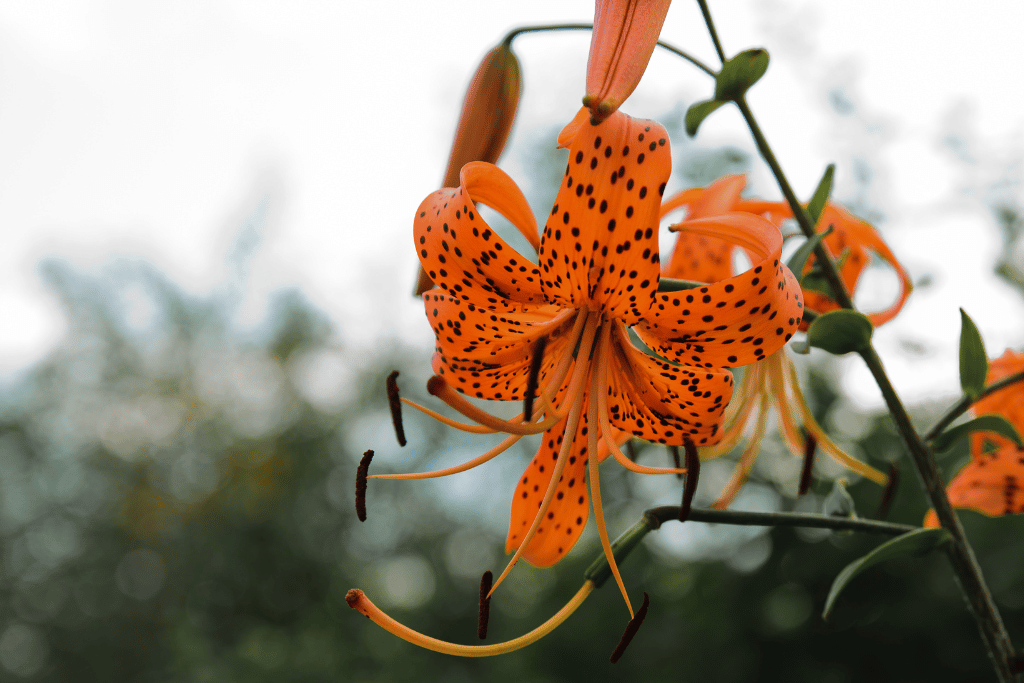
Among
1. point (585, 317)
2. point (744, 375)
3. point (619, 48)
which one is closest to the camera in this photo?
point (619, 48)

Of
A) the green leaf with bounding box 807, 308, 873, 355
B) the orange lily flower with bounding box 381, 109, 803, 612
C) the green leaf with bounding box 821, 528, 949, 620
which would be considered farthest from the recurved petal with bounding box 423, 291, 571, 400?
the green leaf with bounding box 821, 528, 949, 620

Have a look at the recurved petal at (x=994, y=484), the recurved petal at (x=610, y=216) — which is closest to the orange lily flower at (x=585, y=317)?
the recurved petal at (x=610, y=216)

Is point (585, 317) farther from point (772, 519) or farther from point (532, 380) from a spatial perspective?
point (772, 519)

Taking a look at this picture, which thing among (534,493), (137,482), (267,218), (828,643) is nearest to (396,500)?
(137,482)

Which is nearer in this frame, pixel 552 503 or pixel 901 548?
pixel 901 548

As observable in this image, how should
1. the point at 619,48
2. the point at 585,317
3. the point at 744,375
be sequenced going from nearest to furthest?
1. the point at 619,48
2. the point at 585,317
3. the point at 744,375

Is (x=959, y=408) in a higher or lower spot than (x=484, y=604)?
higher

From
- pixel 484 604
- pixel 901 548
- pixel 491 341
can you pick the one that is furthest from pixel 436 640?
pixel 901 548

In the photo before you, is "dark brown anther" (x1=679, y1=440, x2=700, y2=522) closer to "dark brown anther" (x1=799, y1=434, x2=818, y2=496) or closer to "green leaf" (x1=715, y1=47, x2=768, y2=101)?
"dark brown anther" (x1=799, y1=434, x2=818, y2=496)
